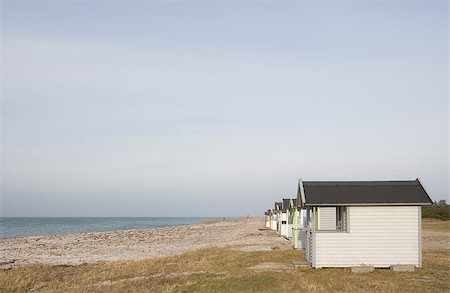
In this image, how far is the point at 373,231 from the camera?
23.8 meters

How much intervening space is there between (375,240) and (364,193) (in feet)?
7.04

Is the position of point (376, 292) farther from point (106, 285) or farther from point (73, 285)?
point (73, 285)

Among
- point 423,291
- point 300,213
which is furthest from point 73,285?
point 300,213

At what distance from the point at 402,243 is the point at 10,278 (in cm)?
1833

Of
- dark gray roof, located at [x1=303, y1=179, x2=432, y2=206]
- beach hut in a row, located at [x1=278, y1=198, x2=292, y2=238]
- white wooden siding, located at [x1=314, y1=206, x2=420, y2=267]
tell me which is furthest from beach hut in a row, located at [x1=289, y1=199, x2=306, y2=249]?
beach hut in a row, located at [x1=278, y1=198, x2=292, y2=238]

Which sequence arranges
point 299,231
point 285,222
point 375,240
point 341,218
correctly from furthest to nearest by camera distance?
point 285,222
point 299,231
point 341,218
point 375,240

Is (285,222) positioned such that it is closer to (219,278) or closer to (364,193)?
(364,193)

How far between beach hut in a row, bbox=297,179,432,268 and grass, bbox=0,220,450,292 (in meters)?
0.72

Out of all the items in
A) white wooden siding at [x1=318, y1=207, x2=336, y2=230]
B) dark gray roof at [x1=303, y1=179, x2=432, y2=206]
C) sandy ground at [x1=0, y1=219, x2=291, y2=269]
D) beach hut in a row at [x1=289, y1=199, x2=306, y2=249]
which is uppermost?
dark gray roof at [x1=303, y1=179, x2=432, y2=206]

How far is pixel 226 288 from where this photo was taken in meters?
19.5

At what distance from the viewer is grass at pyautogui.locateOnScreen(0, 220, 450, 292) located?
1948cm

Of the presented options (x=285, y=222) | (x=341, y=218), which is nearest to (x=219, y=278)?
(x=341, y=218)

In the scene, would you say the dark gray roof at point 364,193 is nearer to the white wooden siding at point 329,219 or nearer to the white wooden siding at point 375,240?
the white wooden siding at point 375,240

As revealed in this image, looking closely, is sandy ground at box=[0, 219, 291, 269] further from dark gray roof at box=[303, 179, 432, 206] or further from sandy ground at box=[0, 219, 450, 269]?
dark gray roof at box=[303, 179, 432, 206]
